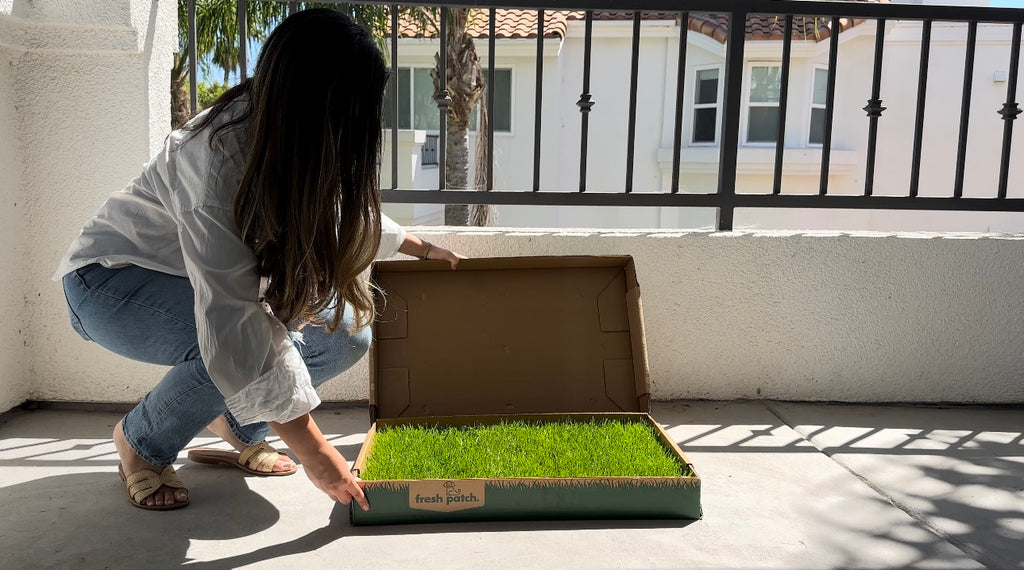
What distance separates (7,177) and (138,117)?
0.50 m

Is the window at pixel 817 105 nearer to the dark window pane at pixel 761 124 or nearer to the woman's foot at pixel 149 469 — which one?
the dark window pane at pixel 761 124

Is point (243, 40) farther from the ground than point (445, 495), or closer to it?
farther from the ground

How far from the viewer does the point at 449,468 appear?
2.29m

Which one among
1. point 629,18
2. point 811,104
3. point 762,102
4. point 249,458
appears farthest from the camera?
point 762,102

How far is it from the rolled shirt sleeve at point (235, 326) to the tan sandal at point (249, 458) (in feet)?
2.76

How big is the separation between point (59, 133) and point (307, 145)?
1.88m

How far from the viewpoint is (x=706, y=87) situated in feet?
56.1

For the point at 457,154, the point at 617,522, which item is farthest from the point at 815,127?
the point at 617,522

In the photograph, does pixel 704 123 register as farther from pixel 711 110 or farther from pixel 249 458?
pixel 249 458

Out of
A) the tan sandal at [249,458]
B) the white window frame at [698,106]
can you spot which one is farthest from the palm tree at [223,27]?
the tan sandal at [249,458]

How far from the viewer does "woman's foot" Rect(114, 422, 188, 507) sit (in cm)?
227

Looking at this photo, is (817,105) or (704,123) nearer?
(817,105)

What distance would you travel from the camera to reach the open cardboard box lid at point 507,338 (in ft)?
9.26

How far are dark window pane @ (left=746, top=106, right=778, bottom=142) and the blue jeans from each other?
1655cm
